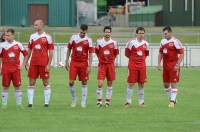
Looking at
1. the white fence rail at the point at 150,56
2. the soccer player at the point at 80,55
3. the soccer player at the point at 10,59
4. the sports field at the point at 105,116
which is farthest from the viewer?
the white fence rail at the point at 150,56

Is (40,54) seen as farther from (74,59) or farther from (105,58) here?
(105,58)

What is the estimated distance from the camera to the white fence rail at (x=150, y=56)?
4031cm

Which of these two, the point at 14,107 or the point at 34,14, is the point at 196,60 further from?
the point at 34,14

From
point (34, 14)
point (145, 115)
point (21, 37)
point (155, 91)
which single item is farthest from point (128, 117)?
point (34, 14)

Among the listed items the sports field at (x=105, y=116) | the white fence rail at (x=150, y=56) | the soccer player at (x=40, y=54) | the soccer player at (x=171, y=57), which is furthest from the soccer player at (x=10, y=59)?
the white fence rail at (x=150, y=56)

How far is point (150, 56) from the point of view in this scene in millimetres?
40906

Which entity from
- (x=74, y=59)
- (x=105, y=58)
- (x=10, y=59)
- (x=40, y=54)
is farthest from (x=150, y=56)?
(x=10, y=59)

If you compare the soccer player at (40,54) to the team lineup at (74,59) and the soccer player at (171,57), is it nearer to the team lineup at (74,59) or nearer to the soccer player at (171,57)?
the team lineup at (74,59)

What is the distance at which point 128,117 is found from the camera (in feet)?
53.4

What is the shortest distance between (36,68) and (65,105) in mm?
1384

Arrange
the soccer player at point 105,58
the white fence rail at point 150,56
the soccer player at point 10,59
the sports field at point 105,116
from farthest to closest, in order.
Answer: the white fence rail at point 150,56
the soccer player at point 105,58
the soccer player at point 10,59
the sports field at point 105,116

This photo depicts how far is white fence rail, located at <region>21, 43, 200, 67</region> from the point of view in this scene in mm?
40312

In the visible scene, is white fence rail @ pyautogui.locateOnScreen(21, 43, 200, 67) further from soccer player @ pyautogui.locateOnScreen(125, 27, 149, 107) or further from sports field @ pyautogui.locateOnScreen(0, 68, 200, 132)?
soccer player @ pyautogui.locateOnScreen(125, 27, 149, 107)

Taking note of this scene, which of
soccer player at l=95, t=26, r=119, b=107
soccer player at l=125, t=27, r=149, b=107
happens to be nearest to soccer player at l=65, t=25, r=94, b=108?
soccer player at l=95, t=26, r=119, b=107
